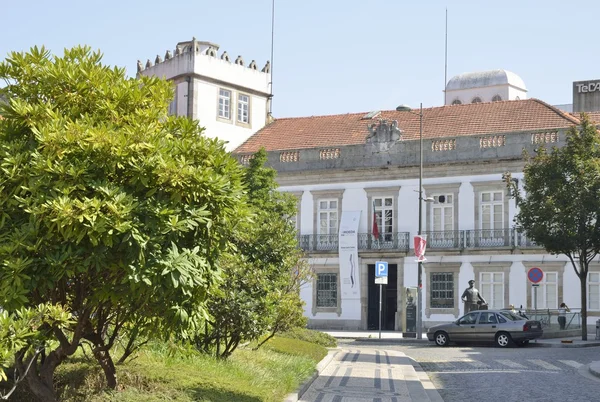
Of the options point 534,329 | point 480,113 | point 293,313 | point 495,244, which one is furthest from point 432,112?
point 293,313

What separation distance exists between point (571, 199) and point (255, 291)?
20261 mm

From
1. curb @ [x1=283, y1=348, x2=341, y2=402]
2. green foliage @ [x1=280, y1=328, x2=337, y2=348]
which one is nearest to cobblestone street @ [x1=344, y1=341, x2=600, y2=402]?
curb @ [x1=283, y1=348, x2=341, y2=402]

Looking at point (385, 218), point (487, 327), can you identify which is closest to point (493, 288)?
point (385, 218)

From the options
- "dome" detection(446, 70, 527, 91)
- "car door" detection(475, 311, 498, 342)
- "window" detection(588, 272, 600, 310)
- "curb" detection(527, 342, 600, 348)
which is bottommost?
"curb" detection(527, 342, 600, 348)

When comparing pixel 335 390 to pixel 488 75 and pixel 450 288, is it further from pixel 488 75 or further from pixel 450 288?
pixel 488 75

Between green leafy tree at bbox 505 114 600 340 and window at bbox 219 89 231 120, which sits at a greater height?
window at bbox 219 89 231 120

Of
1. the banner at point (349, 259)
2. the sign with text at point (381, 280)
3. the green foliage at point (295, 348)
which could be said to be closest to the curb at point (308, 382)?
the green foliage at point (295, 348)

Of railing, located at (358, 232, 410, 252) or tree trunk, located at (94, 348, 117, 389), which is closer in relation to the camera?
tree trunk, located at (94, 348, 117, 389)

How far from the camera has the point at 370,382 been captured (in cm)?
1733

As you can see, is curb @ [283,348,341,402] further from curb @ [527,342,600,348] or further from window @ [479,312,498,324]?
curb @ [527,342,600,348]

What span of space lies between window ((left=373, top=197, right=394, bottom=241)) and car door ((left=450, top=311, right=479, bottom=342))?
14.5 meters

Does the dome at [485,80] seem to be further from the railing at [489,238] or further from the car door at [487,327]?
the car door at [487,327]

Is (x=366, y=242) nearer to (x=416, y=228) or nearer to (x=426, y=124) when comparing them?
(x=416, y=228)

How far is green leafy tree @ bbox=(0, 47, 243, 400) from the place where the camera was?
971cm
